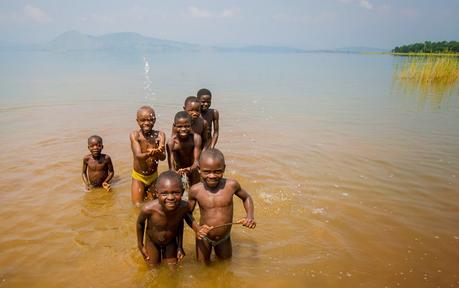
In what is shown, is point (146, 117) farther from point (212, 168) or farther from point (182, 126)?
point (212, 168)

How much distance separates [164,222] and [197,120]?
94.5 inches

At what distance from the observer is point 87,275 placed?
390 cm

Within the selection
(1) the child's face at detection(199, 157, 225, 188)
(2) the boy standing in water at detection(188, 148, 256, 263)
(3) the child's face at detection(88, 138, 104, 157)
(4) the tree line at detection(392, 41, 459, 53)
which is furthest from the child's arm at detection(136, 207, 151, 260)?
(4) the tree line at detection(392, 41, 459, 53)

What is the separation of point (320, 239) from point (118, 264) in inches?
102

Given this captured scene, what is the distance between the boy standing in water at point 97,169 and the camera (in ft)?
20.5

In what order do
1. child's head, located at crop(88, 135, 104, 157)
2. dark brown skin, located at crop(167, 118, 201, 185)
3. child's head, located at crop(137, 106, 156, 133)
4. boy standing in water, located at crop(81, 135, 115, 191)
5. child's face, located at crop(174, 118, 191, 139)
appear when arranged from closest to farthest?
child's face, located at crop(174, 118, 191, 139), child's head, located at crop(137, 106, 156, 133), dark brown skin, located at crop(167, 118, 201, 185), child's head, located at crop(88, 135, 104, 157), boy standing in water, located at crop(81, 135, 115, 191)

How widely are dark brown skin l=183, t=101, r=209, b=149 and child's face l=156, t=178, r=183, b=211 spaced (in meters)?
2.26

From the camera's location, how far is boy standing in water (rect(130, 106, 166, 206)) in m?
5.05

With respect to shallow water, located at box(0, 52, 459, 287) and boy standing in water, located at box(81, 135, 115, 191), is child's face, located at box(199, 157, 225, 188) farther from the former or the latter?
boy standing in water, located at box(81, 135, 115, 191)

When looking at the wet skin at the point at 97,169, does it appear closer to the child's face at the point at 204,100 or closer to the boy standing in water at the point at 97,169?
the boy standing in water at the point at 97,169

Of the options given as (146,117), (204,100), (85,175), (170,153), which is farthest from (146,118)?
(85,175)

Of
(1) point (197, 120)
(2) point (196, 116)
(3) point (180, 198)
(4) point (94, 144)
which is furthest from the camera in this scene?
(4) point (94, 144)

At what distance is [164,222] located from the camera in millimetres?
3660

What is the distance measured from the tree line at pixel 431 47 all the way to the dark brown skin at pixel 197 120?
50.9 metres
